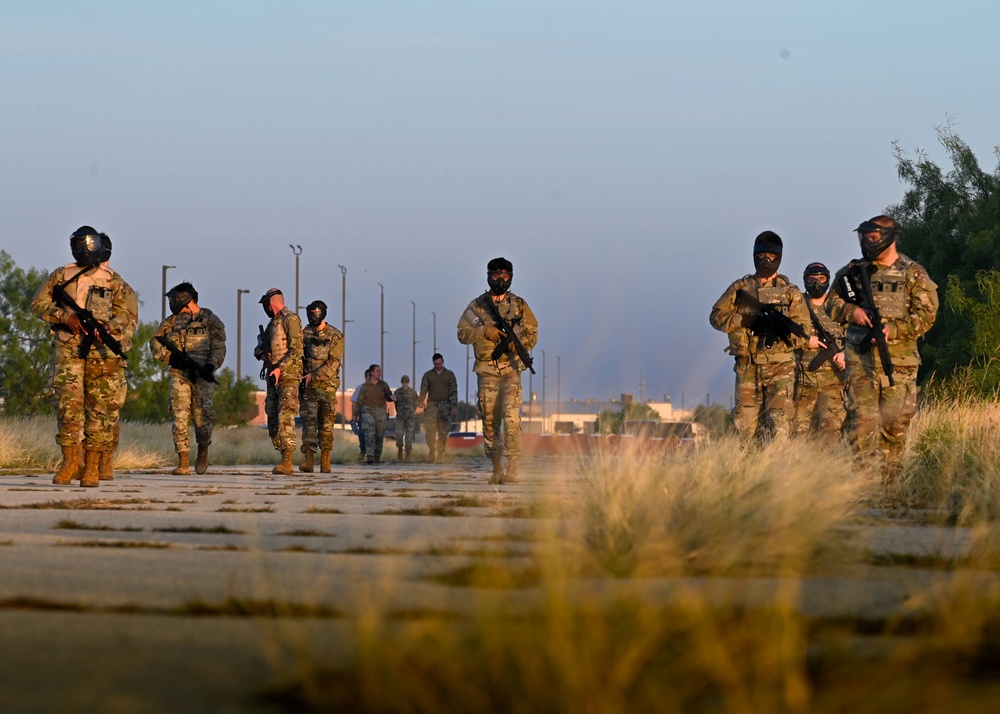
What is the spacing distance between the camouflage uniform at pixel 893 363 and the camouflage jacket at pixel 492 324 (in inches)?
154

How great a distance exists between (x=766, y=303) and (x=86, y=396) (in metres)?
6.18

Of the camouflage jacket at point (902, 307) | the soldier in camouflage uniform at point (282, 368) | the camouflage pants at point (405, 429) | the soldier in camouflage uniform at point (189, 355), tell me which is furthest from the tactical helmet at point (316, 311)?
the camouflage pants at point (405, 429)

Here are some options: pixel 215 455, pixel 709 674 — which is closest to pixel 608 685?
pixel 709 674

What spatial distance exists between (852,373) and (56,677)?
29.1 feet

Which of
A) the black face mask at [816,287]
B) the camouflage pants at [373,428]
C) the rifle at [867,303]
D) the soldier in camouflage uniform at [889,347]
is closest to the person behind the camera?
the rifle at [867,303]

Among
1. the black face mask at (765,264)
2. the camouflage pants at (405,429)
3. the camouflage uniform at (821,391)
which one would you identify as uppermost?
the black face mask at (765,264)

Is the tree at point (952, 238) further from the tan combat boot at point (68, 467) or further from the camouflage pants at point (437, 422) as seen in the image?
the tan combat boot at point (68, 467)

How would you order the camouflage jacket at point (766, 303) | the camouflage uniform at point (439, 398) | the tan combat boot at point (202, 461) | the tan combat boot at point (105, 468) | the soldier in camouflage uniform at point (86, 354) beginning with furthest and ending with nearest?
the camouflage uniform at point (439, 398), the tan combat boot at point (202, 461), the tan combat boot at point (105, 468), the camouflage jacket at point (766, 303), the soldier in camouflage uniform at point (86, 354)

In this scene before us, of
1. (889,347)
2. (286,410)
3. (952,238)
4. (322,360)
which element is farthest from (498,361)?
(952,238)

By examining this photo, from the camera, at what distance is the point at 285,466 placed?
17.2 metres

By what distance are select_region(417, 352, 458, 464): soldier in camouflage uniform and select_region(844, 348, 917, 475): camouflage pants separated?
1730 cm

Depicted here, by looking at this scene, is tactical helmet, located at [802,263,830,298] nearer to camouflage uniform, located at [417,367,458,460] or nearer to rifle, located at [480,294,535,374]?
rifle, located at [480,294,535,374]

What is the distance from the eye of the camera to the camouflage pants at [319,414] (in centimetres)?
1878

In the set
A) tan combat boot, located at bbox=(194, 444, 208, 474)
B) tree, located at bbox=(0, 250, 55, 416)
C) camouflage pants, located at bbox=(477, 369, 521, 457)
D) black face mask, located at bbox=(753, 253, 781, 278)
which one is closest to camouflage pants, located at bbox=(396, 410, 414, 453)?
tree, located at bbox=(0, 250, 55, 416)
